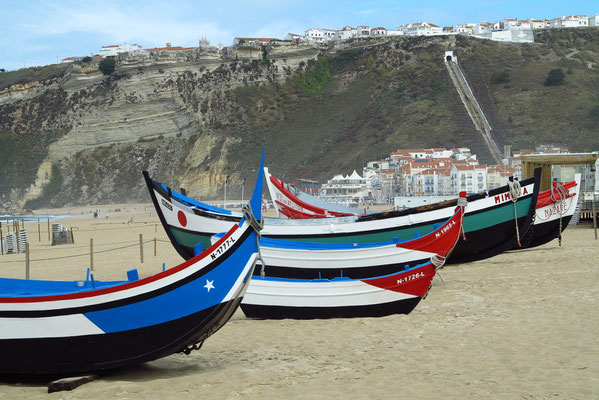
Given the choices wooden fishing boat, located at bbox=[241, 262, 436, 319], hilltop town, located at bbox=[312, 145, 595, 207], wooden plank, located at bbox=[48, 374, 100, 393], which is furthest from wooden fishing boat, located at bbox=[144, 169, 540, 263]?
hilltop town, located at bbox=[312, 145, 595, 207]

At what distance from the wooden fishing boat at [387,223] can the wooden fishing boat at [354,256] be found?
3024 millimetres

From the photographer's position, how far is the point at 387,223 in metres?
15.5

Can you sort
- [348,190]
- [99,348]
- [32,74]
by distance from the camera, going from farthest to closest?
[32,74] < [348,190] < [99,348]

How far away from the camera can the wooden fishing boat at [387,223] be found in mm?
14961

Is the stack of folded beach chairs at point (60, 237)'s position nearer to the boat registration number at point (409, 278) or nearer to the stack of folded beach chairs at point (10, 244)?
the stack of folded beach chairs at point (10, 244)

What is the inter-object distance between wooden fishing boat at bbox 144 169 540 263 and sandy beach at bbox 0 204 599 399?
8.86 ft

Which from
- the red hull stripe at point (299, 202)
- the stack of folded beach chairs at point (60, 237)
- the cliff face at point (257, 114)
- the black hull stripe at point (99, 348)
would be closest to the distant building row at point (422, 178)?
the cliff face at point (257, 114)

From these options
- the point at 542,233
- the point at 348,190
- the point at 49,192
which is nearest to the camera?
the point at 542,233

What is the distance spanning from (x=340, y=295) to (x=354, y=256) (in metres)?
2.12

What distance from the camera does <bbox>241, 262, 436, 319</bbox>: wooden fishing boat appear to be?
33.3 ft

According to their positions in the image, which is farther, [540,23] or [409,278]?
[540,23]

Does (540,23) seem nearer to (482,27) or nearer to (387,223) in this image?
(482,27)

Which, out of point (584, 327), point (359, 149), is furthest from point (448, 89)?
point (584, 327)

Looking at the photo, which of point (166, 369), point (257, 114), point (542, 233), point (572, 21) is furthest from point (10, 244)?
point (572, 21)
